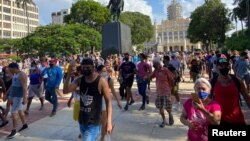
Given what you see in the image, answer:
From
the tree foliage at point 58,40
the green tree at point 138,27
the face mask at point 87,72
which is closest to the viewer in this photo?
the face mask at point 87,72

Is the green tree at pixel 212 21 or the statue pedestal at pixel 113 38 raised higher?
the green tree at pixel 212 21

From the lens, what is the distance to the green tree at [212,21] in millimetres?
55562

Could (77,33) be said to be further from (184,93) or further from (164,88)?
(164,88)

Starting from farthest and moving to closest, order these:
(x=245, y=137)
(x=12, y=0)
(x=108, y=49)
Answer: (x=12, y=0), (x=108, y=49), (x=245, y=137)

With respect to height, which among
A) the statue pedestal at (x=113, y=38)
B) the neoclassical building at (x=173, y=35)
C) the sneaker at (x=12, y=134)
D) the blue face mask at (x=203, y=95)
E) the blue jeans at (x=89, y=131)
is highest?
the neoclassical building at (x=173, y=35)

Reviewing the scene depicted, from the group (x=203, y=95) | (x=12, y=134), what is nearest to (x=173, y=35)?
(x=12, y=134)

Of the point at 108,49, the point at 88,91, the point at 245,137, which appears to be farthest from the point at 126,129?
the point at 108,49

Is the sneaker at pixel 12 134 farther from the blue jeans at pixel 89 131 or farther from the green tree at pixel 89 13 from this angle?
the green tree at pixel 89 13

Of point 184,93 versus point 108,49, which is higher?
point 108,49

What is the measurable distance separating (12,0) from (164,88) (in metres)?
113

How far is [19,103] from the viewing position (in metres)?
7.32

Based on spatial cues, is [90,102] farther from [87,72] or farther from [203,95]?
[203,95]

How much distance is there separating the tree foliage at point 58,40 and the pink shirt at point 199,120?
43.7 metres

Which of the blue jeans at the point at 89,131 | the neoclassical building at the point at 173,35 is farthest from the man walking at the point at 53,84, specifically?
the neoclassical building at the point at 173,35
